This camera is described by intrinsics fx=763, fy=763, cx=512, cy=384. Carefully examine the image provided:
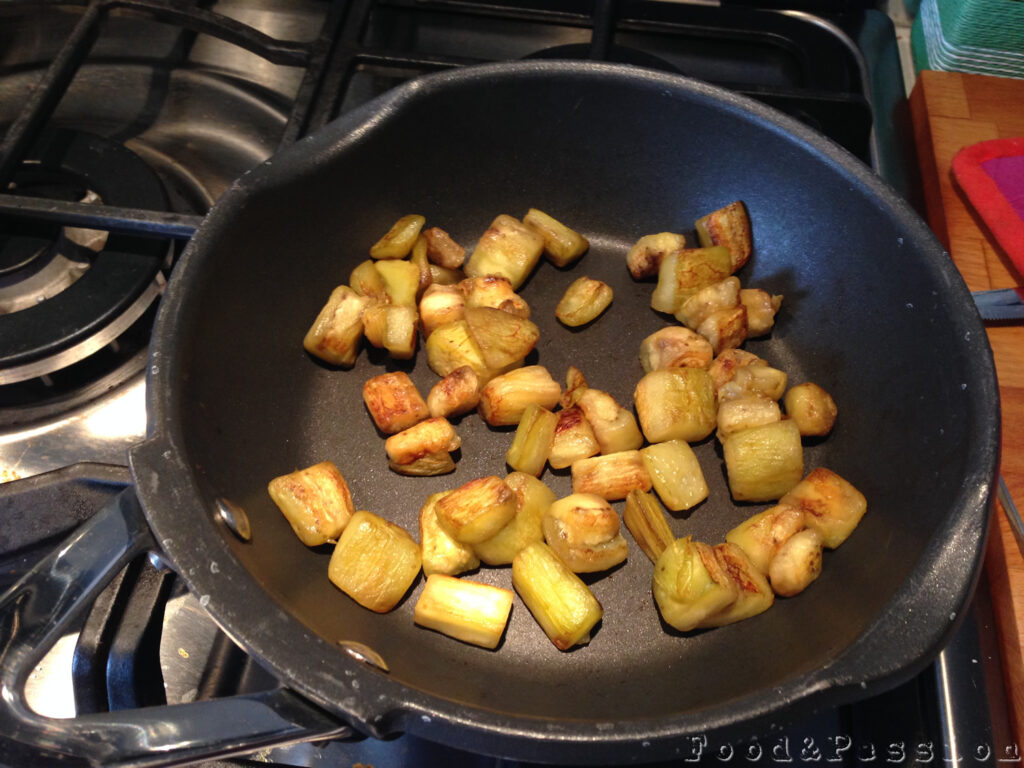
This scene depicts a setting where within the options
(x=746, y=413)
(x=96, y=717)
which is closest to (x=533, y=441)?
(x=746, y=413)

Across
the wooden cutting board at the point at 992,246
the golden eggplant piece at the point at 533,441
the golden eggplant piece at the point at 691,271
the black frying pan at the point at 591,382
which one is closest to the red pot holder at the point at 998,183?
the wooden cutting board at the point at 992,246

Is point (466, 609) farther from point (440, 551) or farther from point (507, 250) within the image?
point (507, 250)

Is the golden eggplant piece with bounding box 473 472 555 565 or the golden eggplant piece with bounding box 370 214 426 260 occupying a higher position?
the golden eggplant piece with bounding box 370 214 426 260

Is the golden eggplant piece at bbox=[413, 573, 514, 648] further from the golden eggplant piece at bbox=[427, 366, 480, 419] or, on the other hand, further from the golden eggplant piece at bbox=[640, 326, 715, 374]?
the golden eggplant piece at bbox=[640, 326, 715, 374]

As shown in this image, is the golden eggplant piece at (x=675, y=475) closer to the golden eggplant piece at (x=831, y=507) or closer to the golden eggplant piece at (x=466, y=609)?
the golden eggplant piece at (x=831, y=507)

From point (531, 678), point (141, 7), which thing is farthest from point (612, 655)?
point (141, 7)

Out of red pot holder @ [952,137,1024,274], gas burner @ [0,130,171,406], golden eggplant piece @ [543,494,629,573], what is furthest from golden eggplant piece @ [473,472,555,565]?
red pot holder @ [952,137,1024,274]
